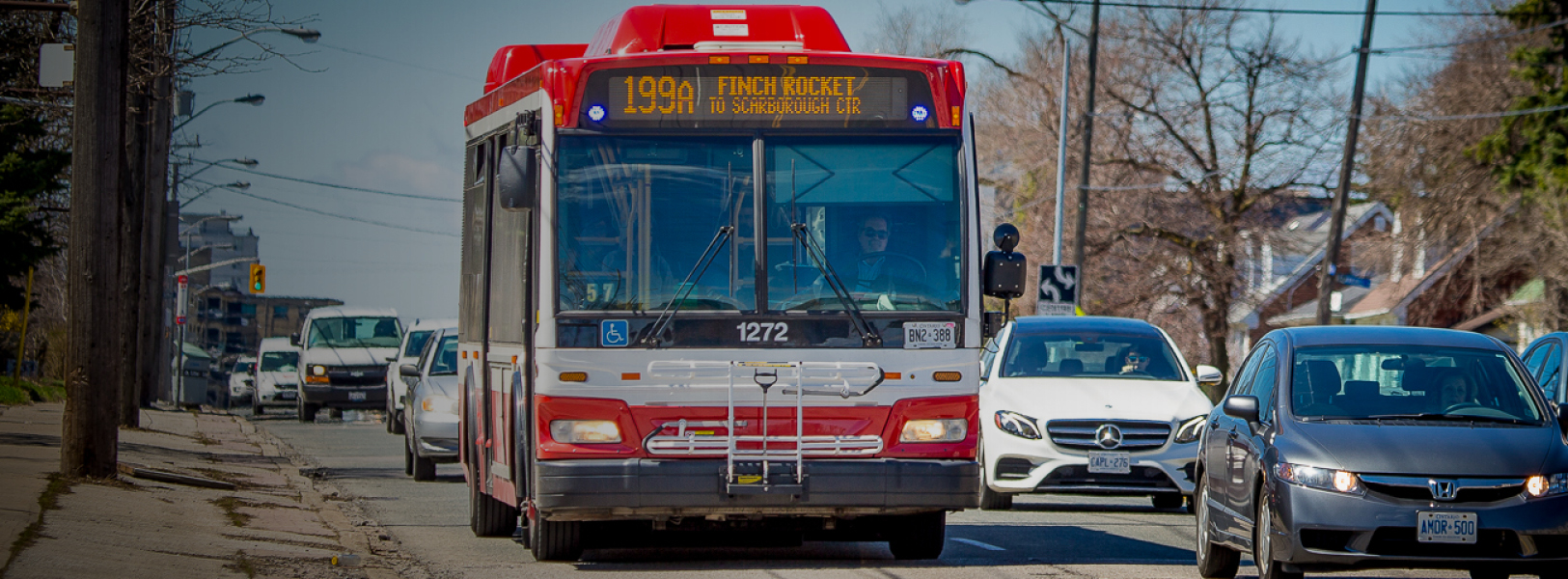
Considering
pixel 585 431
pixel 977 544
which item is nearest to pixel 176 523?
pixel 585 431

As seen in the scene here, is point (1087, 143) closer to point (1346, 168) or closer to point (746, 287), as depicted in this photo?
point (1346, 168)

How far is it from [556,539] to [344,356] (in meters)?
23.8

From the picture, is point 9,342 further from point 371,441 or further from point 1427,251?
point 1427,251

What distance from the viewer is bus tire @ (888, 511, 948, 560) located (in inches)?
430

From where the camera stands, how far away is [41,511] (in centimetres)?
1117

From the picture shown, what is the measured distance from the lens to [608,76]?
10.0 m

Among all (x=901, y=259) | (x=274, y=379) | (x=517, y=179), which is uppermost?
(x=517, y=179)

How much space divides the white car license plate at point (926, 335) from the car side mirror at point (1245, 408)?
1537 mm

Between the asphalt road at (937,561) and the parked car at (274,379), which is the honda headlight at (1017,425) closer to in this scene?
the asphalt road at (937,561)

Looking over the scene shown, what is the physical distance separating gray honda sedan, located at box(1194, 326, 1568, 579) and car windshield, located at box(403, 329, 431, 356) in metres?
16.8

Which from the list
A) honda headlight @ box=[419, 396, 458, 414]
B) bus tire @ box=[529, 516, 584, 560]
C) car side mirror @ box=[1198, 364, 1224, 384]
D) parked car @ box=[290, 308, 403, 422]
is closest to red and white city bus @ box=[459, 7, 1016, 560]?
bus tire @ box=[529, 516, 584, 560]

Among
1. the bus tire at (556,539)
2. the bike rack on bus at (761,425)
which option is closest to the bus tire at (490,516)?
the bus tire at (556,539)

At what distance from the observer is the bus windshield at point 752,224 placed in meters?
9.85

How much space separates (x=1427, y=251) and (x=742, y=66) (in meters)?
33.8
